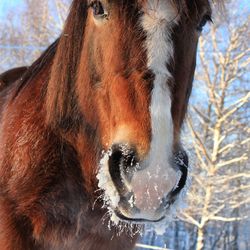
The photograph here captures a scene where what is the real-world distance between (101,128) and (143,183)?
0.48m

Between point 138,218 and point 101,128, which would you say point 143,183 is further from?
point 101,128

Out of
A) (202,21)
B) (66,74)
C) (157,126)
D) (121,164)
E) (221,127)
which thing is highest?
(221,127)

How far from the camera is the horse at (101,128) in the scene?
1.51 m

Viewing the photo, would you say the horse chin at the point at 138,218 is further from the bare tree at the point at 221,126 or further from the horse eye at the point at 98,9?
the bare tree at the point at 221,126

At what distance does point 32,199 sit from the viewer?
1.99m

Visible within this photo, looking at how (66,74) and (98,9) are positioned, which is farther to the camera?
(66,74)

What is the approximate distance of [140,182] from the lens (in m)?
1.47

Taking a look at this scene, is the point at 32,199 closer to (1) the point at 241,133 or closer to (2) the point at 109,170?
(2) the point at 109,170

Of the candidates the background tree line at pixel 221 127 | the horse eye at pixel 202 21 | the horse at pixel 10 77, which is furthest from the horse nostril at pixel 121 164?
the background tree line at pixel 221 127

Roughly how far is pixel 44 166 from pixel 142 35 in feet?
2.53

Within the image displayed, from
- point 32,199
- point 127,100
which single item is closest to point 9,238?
point 32,199

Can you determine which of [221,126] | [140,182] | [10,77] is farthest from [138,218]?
[221,126]

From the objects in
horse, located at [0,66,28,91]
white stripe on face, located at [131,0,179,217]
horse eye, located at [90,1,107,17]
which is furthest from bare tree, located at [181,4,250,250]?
white stripe on face, located at [131,0,179,217]

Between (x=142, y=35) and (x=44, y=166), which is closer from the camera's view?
(x=142, y=35)
